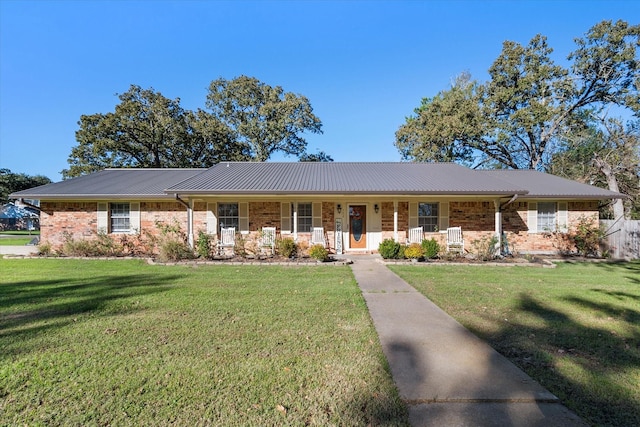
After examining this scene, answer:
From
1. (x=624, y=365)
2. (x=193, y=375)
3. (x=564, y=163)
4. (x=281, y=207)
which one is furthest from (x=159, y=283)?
(x=564, y=163)

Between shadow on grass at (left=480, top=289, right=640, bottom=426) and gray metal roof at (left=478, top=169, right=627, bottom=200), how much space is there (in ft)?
27.0

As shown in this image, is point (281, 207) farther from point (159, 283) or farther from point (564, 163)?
point (564, 163)

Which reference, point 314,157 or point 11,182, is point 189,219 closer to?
point 314,157

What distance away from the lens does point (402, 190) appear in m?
10.8

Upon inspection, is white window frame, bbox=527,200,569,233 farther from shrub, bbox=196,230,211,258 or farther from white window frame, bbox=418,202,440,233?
shrub, bbox=196,230,211,258

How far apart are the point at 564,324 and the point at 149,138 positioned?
26.9 metres

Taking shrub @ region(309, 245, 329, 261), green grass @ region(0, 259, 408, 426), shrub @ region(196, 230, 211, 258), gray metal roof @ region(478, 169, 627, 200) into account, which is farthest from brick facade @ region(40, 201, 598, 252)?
green grass @ region(0, 259, 408, 426)

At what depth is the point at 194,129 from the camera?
25031 mm

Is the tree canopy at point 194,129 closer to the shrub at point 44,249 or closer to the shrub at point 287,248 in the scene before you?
the shrub at point 44,249

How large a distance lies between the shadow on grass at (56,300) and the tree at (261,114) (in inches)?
767

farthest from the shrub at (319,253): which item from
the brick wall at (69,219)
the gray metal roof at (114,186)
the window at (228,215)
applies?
the brick wall at (69,219)

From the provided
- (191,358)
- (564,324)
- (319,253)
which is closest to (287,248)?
(319,253)

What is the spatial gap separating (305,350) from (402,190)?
27.5 ft

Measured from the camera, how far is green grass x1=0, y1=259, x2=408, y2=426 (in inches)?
93.0
